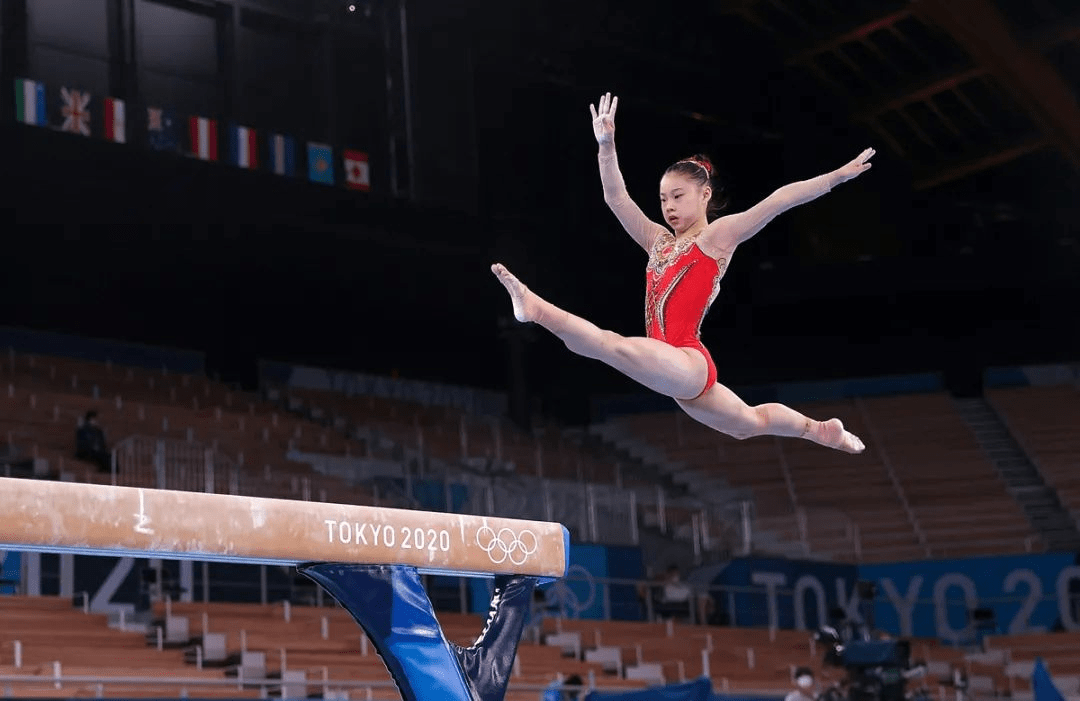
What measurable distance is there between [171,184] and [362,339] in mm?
6133

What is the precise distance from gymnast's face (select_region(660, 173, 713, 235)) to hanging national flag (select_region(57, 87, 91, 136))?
1102 centimetres

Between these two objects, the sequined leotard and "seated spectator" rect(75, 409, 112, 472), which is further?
"seated spectator" rect(75, 409, 112, 472)

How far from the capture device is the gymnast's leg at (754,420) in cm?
527

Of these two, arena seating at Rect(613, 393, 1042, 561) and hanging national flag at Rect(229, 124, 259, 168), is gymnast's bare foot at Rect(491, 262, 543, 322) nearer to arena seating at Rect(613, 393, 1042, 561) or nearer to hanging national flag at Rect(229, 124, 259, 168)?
hanging national flag at Rect(229, 124, 259, 168)

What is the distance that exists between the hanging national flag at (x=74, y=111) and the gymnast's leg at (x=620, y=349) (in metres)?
11.4

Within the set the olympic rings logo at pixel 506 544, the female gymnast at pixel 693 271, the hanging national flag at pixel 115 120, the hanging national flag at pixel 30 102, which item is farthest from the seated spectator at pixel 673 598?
the olympic rings logo at pixel 506 544

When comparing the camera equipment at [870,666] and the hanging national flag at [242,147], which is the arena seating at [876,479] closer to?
the camera equipment at [870,666]

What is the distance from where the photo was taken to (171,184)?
601 inches

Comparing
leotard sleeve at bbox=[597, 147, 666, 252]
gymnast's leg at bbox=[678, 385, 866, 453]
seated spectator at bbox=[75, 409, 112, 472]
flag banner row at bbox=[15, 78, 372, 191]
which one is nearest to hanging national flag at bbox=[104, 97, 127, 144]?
flag banner row at bbox=[15, 78, 372, 191]

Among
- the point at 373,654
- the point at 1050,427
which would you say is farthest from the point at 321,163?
the point at 1050,427

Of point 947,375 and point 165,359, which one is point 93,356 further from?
point 947,375

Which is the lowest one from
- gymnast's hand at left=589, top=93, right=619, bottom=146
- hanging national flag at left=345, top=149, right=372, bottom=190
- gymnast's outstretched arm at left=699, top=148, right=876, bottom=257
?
gymnast's outstretched arm at left=699, top=148, right=876, bottom=257

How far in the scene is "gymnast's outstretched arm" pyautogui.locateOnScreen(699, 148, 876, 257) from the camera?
5160 millimetres

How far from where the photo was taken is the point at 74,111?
15172mm
